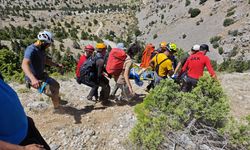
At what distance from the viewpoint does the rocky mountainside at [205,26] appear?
28891mm

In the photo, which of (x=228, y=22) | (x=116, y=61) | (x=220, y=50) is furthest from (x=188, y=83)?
(x=228, y=22)

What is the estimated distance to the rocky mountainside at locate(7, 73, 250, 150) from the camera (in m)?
5.80

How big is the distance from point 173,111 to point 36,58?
8.69 feet

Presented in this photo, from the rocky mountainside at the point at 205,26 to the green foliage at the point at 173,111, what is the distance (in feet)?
70.8

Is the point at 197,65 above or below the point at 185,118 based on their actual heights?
above

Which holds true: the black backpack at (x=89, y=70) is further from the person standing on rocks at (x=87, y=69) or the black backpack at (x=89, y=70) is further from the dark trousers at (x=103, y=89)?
the dark trousers at (x=103, y=89)


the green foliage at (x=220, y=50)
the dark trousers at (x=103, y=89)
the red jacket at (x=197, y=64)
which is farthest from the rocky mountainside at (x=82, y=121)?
the green foliage at (x=220, y=50)

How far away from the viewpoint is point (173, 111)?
5043 mm

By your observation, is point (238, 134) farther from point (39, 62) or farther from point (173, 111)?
point (39, 62)

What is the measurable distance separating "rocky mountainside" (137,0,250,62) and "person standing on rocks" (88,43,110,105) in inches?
808

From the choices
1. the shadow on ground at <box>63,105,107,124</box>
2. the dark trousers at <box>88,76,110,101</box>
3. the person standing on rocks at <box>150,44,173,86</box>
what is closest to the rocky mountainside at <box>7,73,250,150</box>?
the shadow on ground at <box>63,105,107,124</box>

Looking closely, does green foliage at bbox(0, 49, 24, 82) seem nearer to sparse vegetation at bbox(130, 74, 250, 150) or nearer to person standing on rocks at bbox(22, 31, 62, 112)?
person standing on rocks at bbox(22, 31, 62, 112)

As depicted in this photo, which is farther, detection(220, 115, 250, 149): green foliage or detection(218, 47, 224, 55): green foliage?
detection(218, 47, 224, 55): green foliage

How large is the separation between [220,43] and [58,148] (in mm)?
26742
